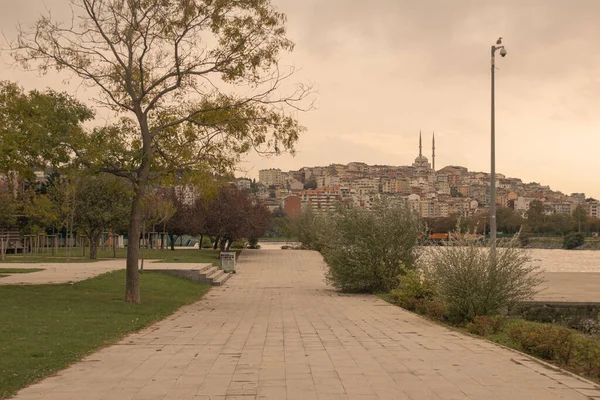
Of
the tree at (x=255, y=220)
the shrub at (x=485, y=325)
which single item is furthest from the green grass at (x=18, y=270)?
the tree at (x=255, y=220)

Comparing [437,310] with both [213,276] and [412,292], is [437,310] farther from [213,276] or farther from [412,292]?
[213,276]

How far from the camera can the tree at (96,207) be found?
1316 inches

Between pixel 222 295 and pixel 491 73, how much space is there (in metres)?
11.7

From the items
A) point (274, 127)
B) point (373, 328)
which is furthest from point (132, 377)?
point (274, 127)

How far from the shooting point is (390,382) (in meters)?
7.51

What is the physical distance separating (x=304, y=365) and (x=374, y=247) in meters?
14.8

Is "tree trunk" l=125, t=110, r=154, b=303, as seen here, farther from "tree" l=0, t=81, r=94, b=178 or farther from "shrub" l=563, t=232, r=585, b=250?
"shrub" l=563, t=232, r=585, b=250

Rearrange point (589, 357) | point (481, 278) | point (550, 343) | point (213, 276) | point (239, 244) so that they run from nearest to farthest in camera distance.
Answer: point (589, 357), point (550, 343), point (481, 278), point (213, 276), point (239, 244)

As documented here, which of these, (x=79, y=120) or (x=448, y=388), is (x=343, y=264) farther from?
(x=448, y=388)

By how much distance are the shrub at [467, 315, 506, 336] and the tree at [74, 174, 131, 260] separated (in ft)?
77.6

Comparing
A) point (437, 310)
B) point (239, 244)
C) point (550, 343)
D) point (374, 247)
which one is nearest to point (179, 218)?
point (239, 244)

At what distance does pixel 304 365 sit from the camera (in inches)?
337

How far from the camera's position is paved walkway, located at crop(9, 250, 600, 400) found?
275 inches

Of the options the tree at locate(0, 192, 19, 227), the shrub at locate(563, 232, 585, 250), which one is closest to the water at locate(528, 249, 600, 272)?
the tree at locate(0, 192, 19, 227)
